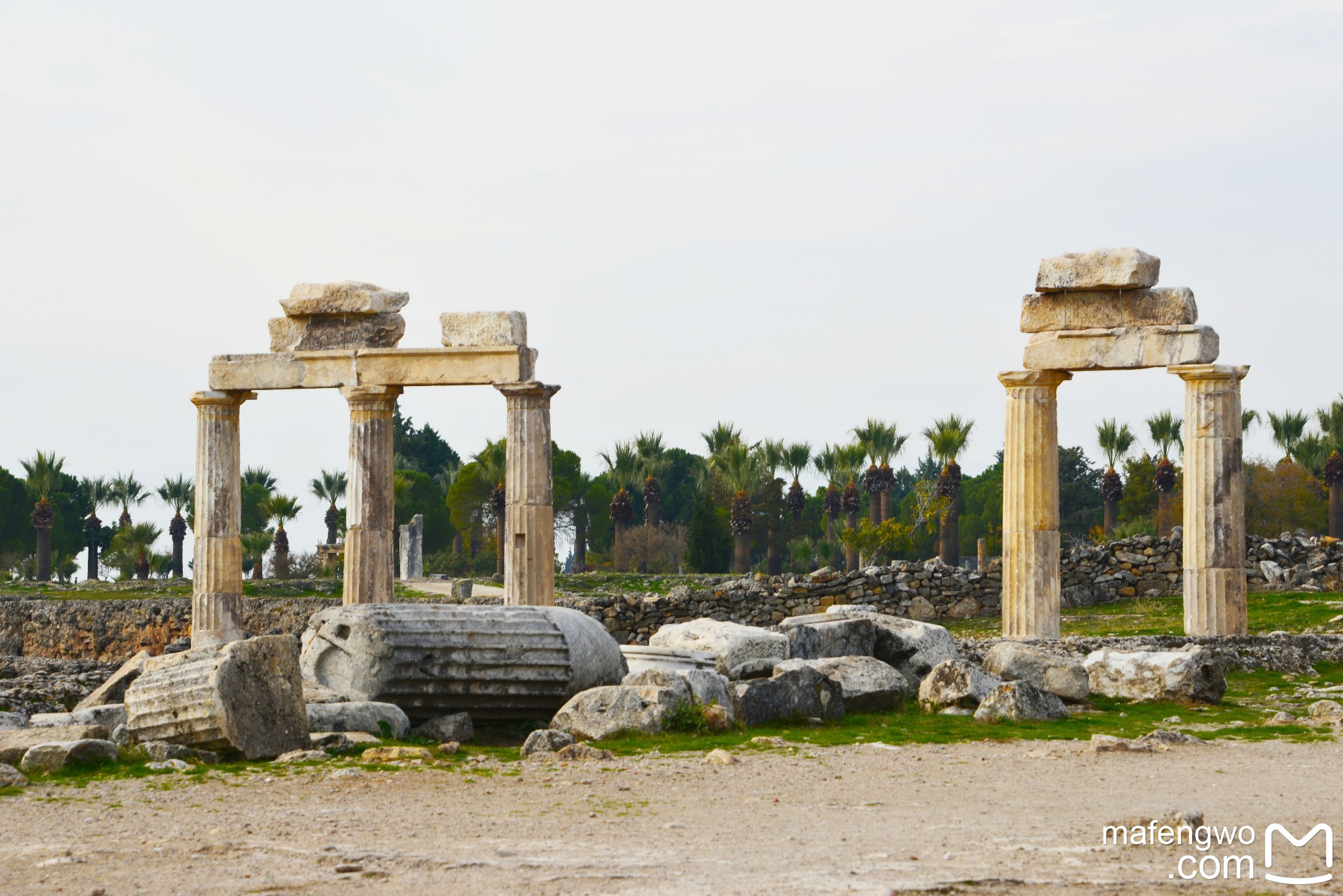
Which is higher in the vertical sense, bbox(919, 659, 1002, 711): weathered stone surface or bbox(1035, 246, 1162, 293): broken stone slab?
bbox(1035, 246, 1162, 293): broken stone slab

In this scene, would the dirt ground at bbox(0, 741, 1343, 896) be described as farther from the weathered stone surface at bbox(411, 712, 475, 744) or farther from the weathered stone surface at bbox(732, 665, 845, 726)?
the weathered stone surface at bbox(411, 712, 475, 744)

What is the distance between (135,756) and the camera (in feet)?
40.3

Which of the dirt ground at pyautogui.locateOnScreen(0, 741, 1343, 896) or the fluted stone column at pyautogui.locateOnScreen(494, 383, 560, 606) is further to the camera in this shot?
the fluted stone column at pyautogui.locateOnScreen(494, 383, 560, 606)

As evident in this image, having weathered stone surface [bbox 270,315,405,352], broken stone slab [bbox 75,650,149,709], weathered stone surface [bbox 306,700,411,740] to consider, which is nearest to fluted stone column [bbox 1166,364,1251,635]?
weathered stone surface [bbox 270,315,405,352]

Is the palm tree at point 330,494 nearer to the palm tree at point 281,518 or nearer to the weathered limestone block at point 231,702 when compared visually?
the palm tree at point 281,518

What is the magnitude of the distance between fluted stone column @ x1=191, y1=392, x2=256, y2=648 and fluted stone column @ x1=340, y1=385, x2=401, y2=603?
1.91 metres

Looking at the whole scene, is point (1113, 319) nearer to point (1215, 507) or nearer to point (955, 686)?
point (1215, 507)

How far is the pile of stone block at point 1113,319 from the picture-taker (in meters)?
20.7

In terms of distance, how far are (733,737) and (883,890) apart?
624 cm

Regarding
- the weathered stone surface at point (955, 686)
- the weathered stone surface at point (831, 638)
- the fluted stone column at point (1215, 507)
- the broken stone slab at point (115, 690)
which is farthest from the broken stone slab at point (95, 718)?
the fluted stone column at point (1215, 507)

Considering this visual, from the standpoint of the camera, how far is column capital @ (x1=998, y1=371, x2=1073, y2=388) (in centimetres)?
2138

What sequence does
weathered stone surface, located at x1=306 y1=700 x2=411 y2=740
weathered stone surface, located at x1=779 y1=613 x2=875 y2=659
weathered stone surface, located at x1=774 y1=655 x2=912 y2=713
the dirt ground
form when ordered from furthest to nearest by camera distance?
1. weathered stone surface, located at x1=779 y1=613 x2=875 y2=659
2. weathered stone surface, located at x1=774 y1=655 x2=912 y2=713
3. weathered stone surface, located at x1=306 y1=700 x2=411 y2=740
4. the dirt ground

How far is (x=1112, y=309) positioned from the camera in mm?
21016

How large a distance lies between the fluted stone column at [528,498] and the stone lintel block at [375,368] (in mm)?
384
